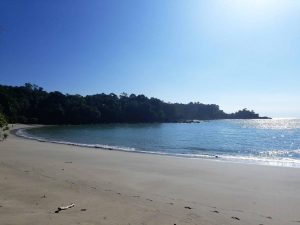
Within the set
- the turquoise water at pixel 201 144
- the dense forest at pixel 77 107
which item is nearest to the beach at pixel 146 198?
the turquoise water at pixel 201 144

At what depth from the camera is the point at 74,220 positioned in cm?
703

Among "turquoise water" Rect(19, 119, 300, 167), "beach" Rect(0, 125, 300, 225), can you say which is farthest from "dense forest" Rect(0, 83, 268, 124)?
"beach" Rect(0, 125, 300, 225)

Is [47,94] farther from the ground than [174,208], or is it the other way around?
[47,94]

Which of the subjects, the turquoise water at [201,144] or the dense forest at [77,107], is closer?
the turquoise water at [201,144]

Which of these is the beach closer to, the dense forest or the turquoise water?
the turquoise water

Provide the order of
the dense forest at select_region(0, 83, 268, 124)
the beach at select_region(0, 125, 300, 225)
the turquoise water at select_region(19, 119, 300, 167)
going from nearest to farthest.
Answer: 1. the beach at select_region(0, 125, 300, 225)
2. the turquoise water at select_region(19, 119, 300, 167)
3. the dense forest at select_region(0, 83, 268, 124)

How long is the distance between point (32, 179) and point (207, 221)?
275 inches

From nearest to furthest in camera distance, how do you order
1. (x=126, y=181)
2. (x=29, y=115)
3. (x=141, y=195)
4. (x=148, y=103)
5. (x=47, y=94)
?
(x=141, y=195)
(x=126, y=181)
(x=29, y=115)
(x=47, y=94)
(x=148, y=103)

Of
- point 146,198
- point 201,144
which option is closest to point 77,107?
point 201,144

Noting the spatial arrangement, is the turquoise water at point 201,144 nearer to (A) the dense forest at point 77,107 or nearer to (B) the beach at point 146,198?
(B) the beach at point 146,198

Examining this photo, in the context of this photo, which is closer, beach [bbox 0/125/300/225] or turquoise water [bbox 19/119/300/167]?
beach [bbox 0/125/300/225]

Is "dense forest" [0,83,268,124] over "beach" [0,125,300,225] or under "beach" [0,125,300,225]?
over

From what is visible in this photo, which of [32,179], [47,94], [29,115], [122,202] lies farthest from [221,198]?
[47,94]

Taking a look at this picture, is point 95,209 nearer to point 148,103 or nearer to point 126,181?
point 126,181
